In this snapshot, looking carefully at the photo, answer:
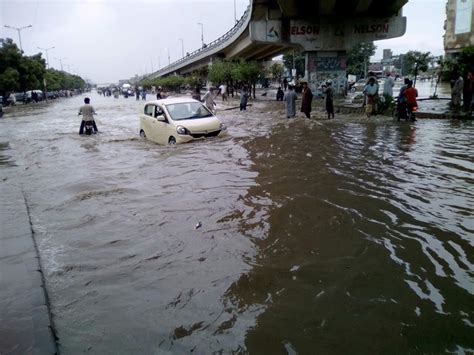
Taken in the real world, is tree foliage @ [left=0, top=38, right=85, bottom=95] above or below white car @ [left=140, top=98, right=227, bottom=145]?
above

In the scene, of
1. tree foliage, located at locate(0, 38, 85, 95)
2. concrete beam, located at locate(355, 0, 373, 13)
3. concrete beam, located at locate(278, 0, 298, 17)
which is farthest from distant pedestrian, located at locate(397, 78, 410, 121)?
tree foliage, located at locate(0, 38, 85, 95)

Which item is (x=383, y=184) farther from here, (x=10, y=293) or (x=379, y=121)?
(x=379, y=121)

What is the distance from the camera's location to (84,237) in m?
5.00

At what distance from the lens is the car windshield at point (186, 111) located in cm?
1191

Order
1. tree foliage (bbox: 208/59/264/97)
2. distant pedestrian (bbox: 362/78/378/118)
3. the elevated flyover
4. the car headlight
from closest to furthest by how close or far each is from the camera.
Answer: the car headlight < distant pedestrian (bbox: 362/78/378/118) < the elevated flyover < tree foliage (bbox: 208/59/264/97)

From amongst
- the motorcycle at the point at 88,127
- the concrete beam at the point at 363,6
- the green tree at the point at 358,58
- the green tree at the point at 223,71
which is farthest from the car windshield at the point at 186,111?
the green tree at the point at 358,58

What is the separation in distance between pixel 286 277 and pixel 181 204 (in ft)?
9.26

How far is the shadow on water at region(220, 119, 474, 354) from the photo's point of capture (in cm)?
288

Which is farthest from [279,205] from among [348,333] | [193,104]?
[193,104]

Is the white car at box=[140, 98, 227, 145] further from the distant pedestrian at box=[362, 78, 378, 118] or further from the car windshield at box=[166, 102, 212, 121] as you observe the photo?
the distant pedestrian at box=[362, 78, 378, 118]

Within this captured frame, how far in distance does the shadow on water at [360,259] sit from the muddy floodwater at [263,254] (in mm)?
16

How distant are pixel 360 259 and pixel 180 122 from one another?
840 cm

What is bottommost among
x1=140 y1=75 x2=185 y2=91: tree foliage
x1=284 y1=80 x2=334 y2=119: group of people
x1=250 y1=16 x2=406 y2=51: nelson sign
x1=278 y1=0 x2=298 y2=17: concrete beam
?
x1=284 y1=80 x2=334 y2=119: group of people

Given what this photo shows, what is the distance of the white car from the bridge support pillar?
57.9ft
